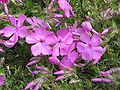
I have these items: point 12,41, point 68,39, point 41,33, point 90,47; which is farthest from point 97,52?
point 12,41

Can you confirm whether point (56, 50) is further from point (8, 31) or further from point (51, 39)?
point (8, 31)

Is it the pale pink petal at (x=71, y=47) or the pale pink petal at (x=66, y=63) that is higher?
the pale pink petal at (x=71, y=47)

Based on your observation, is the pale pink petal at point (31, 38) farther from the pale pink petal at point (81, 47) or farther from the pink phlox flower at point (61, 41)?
the pale pink petal at point (81, 47)

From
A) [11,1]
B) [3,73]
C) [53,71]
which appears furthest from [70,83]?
[11,1]

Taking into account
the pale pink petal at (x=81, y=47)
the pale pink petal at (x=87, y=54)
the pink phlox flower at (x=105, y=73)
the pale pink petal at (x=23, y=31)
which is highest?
the pale pink petal at (x=23, y=31)

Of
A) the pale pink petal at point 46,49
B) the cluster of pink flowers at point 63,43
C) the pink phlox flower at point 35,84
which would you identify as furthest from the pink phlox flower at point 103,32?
the pink phlox flower at point 35,84

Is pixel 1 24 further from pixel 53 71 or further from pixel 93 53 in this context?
pixel 93 53
